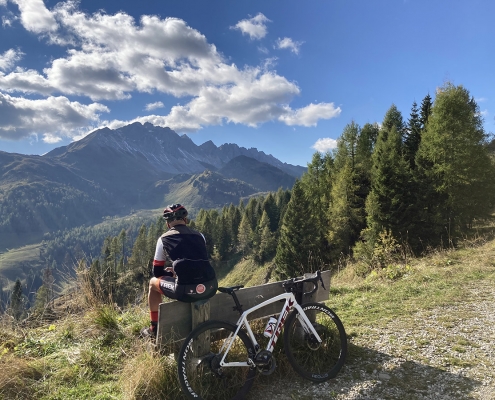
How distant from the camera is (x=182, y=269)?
13.6 feet

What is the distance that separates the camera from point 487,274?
31.5 ft

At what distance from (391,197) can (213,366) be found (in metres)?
23.5

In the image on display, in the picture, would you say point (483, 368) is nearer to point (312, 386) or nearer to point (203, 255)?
point (312, 386)

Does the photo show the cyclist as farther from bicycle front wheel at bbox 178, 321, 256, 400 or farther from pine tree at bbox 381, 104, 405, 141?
pine tree at bbox 381, 104, 405, 141

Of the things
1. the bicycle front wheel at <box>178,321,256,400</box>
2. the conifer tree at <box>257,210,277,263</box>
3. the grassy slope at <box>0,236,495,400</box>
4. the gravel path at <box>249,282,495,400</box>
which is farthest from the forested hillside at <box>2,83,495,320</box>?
the conifer tree at <box>257,210,277,263</box>

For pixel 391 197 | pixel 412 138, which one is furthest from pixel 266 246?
pixel 391 197

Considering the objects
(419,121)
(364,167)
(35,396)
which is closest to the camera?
(35,396)

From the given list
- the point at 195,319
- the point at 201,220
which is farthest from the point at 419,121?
the point at 201,220

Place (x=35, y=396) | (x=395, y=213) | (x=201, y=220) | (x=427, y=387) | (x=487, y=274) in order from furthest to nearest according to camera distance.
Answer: (x=201, y=220) → (x=395, y=213) → (x=487, y=274) → (x=427, y=387) → (x=35, y=396)

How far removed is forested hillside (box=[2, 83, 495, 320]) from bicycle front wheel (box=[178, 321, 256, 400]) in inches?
127

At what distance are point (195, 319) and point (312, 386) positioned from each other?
1980 mm

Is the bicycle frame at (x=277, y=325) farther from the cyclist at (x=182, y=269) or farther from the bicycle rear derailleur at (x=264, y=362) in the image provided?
the cyclist at (x=182, y=269)

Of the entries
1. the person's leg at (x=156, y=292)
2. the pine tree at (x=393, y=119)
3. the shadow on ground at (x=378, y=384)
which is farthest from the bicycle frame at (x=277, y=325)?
the pine tree at (x=393, y=119)

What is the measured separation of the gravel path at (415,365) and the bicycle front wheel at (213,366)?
0.35 metres
